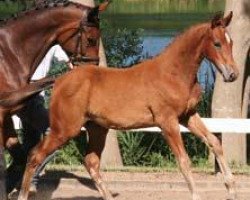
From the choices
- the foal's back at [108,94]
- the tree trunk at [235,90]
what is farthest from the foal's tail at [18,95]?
the tree trunk at [235,90]

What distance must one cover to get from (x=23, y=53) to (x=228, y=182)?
2.23 metres

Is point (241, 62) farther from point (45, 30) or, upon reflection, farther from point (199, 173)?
point (45, 30)

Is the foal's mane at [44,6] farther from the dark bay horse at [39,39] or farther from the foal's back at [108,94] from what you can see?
the foal's back at [108,94]

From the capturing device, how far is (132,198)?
8.77m

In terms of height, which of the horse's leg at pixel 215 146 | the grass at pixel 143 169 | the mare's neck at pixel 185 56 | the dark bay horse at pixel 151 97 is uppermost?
the mare's neck at pixel 185 56

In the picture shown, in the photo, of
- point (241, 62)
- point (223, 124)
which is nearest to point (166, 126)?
point (223, 124)

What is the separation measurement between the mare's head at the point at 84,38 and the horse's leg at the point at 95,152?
695 millimetres

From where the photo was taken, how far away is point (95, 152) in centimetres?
823

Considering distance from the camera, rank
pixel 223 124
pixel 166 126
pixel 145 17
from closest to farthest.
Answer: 1. pixel 166 126
2. pixel 223 124
3. pixel 145 17

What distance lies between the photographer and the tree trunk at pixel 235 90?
37.5 feet

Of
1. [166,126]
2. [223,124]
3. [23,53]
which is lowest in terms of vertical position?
[223,124]

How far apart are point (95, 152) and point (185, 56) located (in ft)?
4.62

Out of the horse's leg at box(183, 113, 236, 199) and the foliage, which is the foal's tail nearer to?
the horse's leg at box(183, 113, 236, 199)

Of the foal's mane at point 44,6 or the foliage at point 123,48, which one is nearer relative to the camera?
the foal's mane at point 44,6
